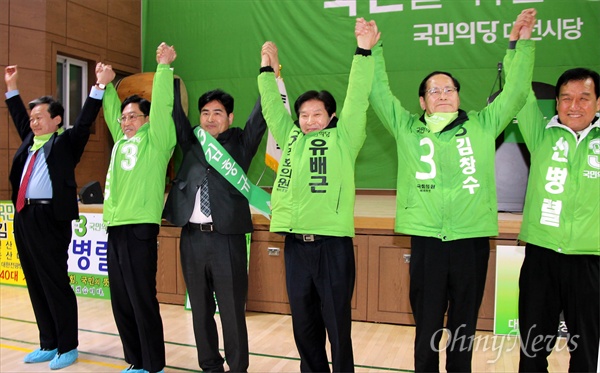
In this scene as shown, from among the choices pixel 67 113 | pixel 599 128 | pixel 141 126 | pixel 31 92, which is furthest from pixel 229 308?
pixel 67 113

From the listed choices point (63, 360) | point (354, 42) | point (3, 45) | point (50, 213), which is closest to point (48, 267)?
point (50, 213)

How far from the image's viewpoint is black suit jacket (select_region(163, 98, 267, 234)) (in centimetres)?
239

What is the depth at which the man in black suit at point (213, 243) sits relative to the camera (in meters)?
2.39

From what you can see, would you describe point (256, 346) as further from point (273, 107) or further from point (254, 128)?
point (273, 107)

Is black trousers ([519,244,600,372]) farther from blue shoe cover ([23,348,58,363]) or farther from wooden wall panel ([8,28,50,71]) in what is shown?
wooden wall panel ([8,28,50,71])

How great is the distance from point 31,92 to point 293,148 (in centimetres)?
471

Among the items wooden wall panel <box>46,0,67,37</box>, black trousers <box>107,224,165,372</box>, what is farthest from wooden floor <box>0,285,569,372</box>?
wooden wall panel <box>46,0,67,37</box>

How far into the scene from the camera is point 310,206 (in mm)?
2141

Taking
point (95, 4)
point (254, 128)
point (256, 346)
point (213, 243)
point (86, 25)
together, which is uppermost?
point (95, 4)

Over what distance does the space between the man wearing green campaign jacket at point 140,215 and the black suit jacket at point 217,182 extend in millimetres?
88

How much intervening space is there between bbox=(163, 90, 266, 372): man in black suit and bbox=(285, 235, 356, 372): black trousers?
0.34m

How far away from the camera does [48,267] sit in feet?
9.16

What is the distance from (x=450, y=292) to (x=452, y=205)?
0.36m

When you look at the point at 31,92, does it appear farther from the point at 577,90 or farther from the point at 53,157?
the point at 577,90
